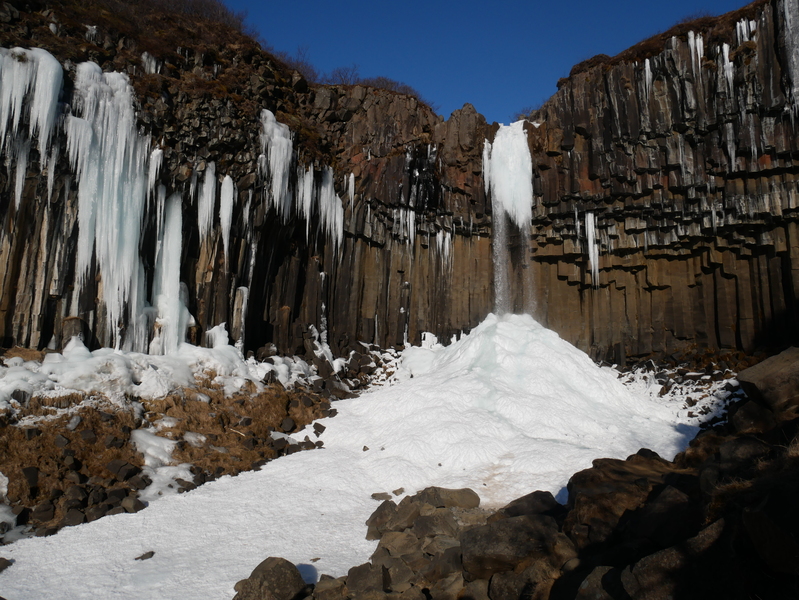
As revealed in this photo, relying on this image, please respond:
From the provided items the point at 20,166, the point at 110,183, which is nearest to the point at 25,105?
the point at 20,166

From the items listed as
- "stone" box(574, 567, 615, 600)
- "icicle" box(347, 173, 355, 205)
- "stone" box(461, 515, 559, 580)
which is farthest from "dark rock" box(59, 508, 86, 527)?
"icicle" box(347, 173, 355, 205)

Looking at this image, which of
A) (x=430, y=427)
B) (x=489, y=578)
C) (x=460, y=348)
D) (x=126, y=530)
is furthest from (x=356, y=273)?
(x=489, y=578)

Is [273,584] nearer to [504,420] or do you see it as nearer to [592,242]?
[504,420]

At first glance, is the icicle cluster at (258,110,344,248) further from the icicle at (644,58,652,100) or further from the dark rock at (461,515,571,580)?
the dark rock at (461,515,571,580)

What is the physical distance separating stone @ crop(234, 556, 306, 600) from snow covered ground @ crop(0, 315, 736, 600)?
0.61 meters

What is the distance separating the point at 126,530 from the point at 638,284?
1998 centimetres

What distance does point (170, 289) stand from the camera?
16.6m

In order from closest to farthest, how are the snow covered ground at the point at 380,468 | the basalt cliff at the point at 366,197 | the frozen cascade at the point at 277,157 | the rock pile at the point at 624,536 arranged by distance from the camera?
the rock pile at the point at 624,536 < the snow covered ground at the point at 380,468 < the basalt cliff at the point at 366,197 < the frozen cascade at the point at 277,157

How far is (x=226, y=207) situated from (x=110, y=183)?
12.4ft

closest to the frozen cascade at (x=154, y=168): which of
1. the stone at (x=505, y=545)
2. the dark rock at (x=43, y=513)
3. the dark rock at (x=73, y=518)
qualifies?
the dark rock at (x=43, y=513)

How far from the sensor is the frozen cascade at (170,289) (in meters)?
15.9

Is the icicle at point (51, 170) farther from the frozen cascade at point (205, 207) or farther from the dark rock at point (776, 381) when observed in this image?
the dark rock at point (776, 381)

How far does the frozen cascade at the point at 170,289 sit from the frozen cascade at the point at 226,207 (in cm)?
145

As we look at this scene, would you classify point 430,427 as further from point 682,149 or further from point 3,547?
point 682,149
